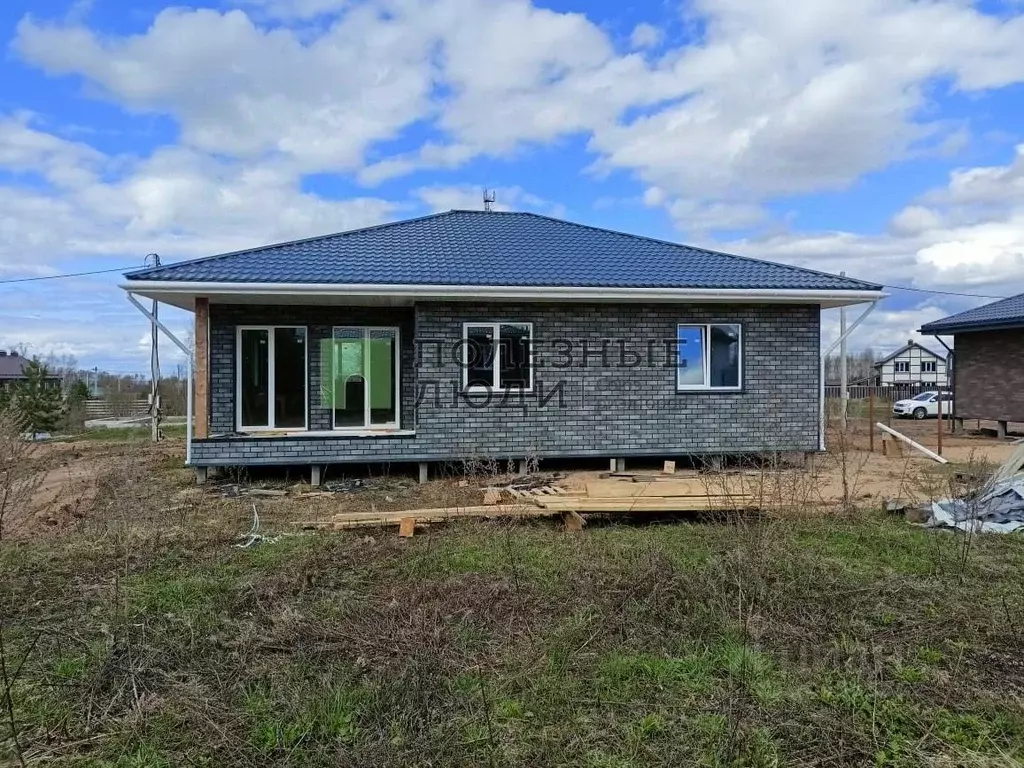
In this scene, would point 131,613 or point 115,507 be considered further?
point 115,507

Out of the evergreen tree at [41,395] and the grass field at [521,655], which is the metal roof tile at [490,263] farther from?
the evergreen tree at [41,395]

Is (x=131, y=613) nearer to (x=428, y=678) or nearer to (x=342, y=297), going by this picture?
(x=428, y=678)

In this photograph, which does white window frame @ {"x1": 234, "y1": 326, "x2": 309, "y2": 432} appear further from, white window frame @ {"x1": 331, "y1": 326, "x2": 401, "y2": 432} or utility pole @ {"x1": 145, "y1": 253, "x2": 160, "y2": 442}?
utility pole @ {"x1": 145, "y1": 253, "x2": 160, "y2": 442}

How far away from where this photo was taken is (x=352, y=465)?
1098cm

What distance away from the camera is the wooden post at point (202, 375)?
9.62 metres

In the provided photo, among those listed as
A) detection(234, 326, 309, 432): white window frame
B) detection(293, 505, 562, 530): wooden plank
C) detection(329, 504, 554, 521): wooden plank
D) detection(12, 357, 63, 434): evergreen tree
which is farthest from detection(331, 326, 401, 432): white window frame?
detection(12, 357, 63, 434): evergreen tree

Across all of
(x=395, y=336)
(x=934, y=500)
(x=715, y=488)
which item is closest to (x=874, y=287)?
(x=934, y=500)

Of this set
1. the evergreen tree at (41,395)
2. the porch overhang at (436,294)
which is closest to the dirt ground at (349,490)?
the porch overhang at (436,294)

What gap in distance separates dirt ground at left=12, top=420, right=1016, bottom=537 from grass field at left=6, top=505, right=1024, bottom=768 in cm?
144

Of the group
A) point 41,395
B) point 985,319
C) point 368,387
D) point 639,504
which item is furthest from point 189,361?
point 985,319

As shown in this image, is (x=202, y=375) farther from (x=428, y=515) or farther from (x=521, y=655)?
(x=521, y=655)

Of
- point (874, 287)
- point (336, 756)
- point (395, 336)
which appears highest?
point (874, 287)

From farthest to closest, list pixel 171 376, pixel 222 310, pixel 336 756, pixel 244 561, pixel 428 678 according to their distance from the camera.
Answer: pixel 171 376
pixel 222 310
pixel 244 561
pixel 428 678
pixel 336 756

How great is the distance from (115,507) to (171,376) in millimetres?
27470
